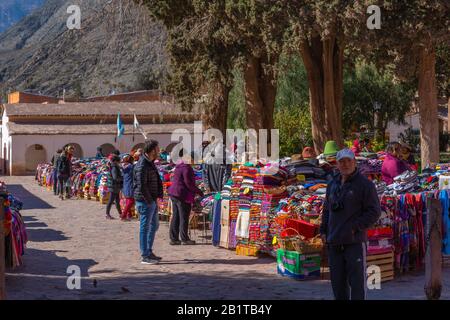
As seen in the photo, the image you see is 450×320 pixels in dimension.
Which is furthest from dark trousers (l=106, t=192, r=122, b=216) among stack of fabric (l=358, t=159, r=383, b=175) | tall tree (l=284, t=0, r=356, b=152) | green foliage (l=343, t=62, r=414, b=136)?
green foliage (l=343, t=62, r=414, b=136)

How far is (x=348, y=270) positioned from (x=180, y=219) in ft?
20.8

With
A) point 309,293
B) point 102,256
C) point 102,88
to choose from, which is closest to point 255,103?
point 102,256

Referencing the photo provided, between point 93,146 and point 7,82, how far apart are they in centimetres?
9028

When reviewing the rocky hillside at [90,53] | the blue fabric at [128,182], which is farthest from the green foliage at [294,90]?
the blue fabric at [128,182]

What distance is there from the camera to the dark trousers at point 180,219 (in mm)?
12727

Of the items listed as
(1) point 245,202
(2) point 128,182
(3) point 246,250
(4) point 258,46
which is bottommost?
(3) point 246,250

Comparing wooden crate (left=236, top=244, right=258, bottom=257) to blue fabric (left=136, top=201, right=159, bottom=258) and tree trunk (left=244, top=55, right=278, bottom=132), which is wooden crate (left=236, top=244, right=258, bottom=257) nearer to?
blue fabric (left=136, top=201, right=159, bottom=258)

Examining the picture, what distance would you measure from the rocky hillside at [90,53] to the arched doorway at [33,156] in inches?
269

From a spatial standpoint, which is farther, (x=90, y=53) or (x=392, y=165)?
(x=90, y=53)

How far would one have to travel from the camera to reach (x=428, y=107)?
19922mm
